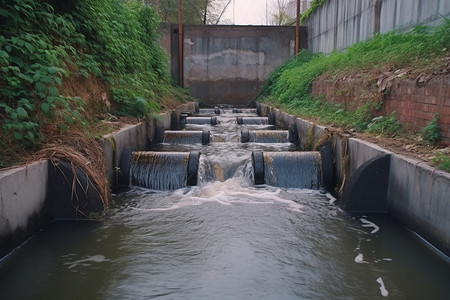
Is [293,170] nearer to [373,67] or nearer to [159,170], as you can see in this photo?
[159,170]

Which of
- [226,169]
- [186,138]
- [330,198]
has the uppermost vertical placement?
[186,138]

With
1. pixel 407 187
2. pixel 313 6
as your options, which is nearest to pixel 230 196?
pixel 407 187

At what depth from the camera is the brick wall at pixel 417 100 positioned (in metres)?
4.16

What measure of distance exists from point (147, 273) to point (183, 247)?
56 cm

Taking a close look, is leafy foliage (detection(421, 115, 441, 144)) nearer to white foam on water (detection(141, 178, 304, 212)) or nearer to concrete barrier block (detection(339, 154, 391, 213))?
concrete barrier block (detection(339, 154, 391, 213))

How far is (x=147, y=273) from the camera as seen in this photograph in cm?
328

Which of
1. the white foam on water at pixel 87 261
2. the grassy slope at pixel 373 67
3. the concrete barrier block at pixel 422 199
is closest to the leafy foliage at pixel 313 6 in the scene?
the grassy slope at pixel 373 67

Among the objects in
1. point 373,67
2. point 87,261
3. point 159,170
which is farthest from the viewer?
point 373,67

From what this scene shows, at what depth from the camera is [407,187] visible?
156 inches

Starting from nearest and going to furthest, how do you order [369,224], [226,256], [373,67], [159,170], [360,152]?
[226,256]
[369,224]
[360,152]
[159,170]
[373,67]

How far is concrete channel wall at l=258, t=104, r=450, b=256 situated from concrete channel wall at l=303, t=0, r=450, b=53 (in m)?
3.04

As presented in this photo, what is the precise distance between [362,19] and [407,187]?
24.7 ft

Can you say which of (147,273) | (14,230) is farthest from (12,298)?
(147,273)

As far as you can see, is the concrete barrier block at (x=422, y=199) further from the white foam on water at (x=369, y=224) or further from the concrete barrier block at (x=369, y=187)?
the white foam on water at (x=369, y=224)
